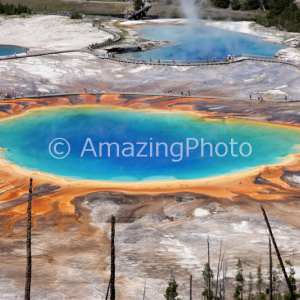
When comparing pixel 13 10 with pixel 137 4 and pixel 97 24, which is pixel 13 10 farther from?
pixel 137 4

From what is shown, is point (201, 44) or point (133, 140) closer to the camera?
point (133, 140)

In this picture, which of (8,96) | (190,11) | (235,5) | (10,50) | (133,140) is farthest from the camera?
(235,5)

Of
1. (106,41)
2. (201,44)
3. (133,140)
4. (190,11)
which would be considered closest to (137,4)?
(190,11)

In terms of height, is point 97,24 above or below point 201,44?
above

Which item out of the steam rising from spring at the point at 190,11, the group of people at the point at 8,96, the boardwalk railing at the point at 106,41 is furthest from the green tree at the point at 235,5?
the group of people at the point at 8,96

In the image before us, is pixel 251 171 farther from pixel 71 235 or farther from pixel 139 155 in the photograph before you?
pixel 71 235

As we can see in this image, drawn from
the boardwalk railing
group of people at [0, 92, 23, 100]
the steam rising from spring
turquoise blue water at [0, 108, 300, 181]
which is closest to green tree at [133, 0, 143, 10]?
the steam rising from spring

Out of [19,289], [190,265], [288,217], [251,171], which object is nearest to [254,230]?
[288,217]

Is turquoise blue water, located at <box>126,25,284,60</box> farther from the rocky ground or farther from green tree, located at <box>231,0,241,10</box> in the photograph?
green tree, located at <box>231,0,241,10</box>
